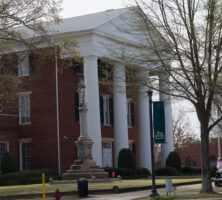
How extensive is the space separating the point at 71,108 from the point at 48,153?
148 inches

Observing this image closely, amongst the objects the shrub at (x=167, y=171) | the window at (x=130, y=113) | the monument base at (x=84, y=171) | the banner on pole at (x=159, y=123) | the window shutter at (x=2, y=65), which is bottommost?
the shrub at (x=167, y=171)

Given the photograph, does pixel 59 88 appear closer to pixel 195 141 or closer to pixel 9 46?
pixel 9 46

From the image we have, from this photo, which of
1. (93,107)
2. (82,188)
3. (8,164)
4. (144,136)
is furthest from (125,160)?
(82,188)

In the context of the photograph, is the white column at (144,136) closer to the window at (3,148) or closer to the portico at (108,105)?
the portico at (108,105)

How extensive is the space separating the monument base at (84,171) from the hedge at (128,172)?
537cm

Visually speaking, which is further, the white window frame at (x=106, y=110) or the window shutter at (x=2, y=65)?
the white window frame at (x=106, y=110)

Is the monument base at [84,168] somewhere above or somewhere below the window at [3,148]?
below

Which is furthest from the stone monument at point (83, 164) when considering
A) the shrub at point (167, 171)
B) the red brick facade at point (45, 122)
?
the shrub at point (167, 171)

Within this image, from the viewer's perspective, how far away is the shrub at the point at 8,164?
39.3 m

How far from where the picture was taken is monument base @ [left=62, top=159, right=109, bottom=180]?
110ft

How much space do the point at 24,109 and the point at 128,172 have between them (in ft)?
30.4

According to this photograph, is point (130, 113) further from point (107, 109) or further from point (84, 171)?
point (84, 171)

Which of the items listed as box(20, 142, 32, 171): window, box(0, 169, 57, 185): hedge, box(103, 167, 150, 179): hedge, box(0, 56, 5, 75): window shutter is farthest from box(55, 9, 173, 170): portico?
box(0, 56, 5, 75): window shutter

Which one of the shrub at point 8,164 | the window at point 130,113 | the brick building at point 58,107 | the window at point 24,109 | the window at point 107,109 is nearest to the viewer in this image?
the shrub at point 8,164
